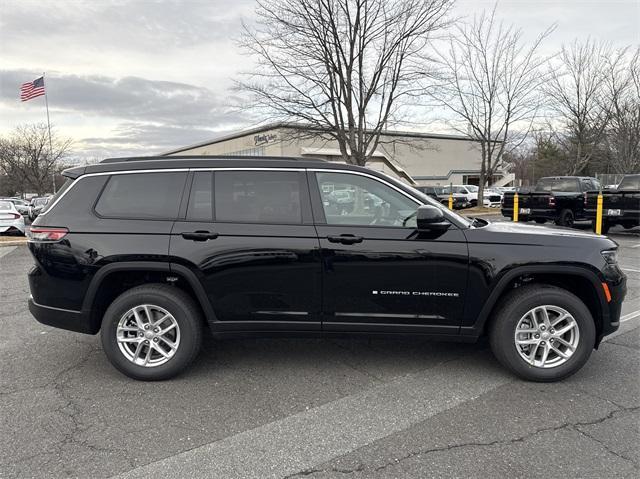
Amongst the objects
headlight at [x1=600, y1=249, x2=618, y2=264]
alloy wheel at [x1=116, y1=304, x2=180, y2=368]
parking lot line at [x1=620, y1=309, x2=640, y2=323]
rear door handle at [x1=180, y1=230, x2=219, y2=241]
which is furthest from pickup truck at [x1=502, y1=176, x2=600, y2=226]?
alloy wheel at [x1=116, y1=304, x2=180, y2=368]

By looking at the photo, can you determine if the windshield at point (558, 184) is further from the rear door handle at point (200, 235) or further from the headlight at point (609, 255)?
the rear door handle at point (200, 235)

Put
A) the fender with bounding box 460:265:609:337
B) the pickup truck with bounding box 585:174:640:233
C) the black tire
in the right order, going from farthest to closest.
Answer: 1. the black tire
2. the pickup truck with bounding box 585:174:640:233
3. the fender with bounding box 460:265:609:337

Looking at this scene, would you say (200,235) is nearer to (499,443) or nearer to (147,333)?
(147,333)

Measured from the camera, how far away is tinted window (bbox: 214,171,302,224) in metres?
3.69

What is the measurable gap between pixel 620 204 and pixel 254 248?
12.5 metres

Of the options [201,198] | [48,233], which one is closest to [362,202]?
[201,198]

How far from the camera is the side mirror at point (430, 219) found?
11.1ft

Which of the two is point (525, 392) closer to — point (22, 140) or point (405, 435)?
point (405, 435)

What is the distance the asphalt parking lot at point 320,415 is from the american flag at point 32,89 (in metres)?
28.1

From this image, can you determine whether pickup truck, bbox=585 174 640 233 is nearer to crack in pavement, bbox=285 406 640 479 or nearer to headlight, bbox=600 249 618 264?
headlight, bbox=600 249 618 264

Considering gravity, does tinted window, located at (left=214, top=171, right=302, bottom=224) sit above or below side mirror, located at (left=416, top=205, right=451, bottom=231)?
above

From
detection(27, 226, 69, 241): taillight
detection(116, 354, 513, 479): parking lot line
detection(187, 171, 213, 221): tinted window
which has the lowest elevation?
detection(116, 354, 513, 479): parking lot line

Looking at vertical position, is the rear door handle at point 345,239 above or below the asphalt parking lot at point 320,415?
above

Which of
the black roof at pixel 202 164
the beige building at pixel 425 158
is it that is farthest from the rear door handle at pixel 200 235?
the beige building at pixel 425 158
